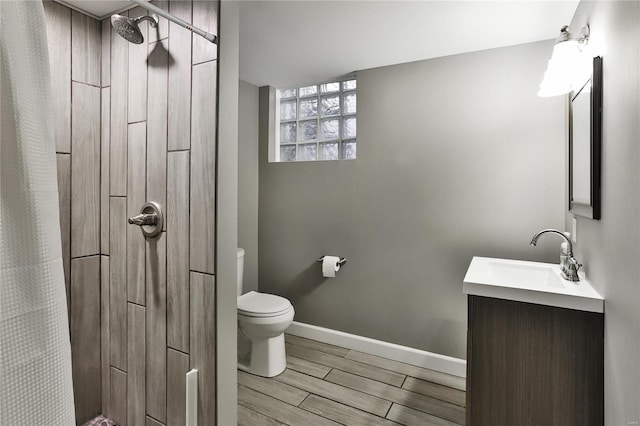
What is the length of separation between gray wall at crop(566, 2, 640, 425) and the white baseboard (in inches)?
45.9

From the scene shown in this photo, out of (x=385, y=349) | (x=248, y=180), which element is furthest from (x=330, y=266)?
(x=248, y=180)

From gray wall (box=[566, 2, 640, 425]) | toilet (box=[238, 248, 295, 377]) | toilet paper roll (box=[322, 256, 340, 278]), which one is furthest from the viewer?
toilet paper roll (box=[322, 256, 340, 278])

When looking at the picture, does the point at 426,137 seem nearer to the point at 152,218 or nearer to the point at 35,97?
the point at 152,218

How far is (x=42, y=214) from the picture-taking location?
0.45 metres

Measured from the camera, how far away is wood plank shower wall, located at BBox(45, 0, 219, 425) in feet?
4.56

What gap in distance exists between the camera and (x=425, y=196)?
2379 mm

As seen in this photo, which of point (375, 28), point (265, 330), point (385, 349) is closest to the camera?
point (375, 28)

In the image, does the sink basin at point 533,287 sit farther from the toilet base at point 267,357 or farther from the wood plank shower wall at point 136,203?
the toilet base at point 267,357

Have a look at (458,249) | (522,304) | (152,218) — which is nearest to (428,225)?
(458,249)

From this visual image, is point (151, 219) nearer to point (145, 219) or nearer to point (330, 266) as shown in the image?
point (145, 219)

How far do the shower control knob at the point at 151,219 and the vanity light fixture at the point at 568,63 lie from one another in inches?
77.0

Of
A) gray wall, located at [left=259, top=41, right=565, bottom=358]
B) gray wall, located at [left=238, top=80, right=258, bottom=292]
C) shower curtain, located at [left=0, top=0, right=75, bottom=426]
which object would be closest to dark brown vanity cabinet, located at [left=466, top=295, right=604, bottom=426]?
gray wall, located at [left=259, top=41, right=565, bottom=358]

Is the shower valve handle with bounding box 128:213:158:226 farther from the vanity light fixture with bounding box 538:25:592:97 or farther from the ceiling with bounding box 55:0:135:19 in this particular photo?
the vanity light fixture with bounding box 538:25:592:97

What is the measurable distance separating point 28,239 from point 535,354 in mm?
1701
